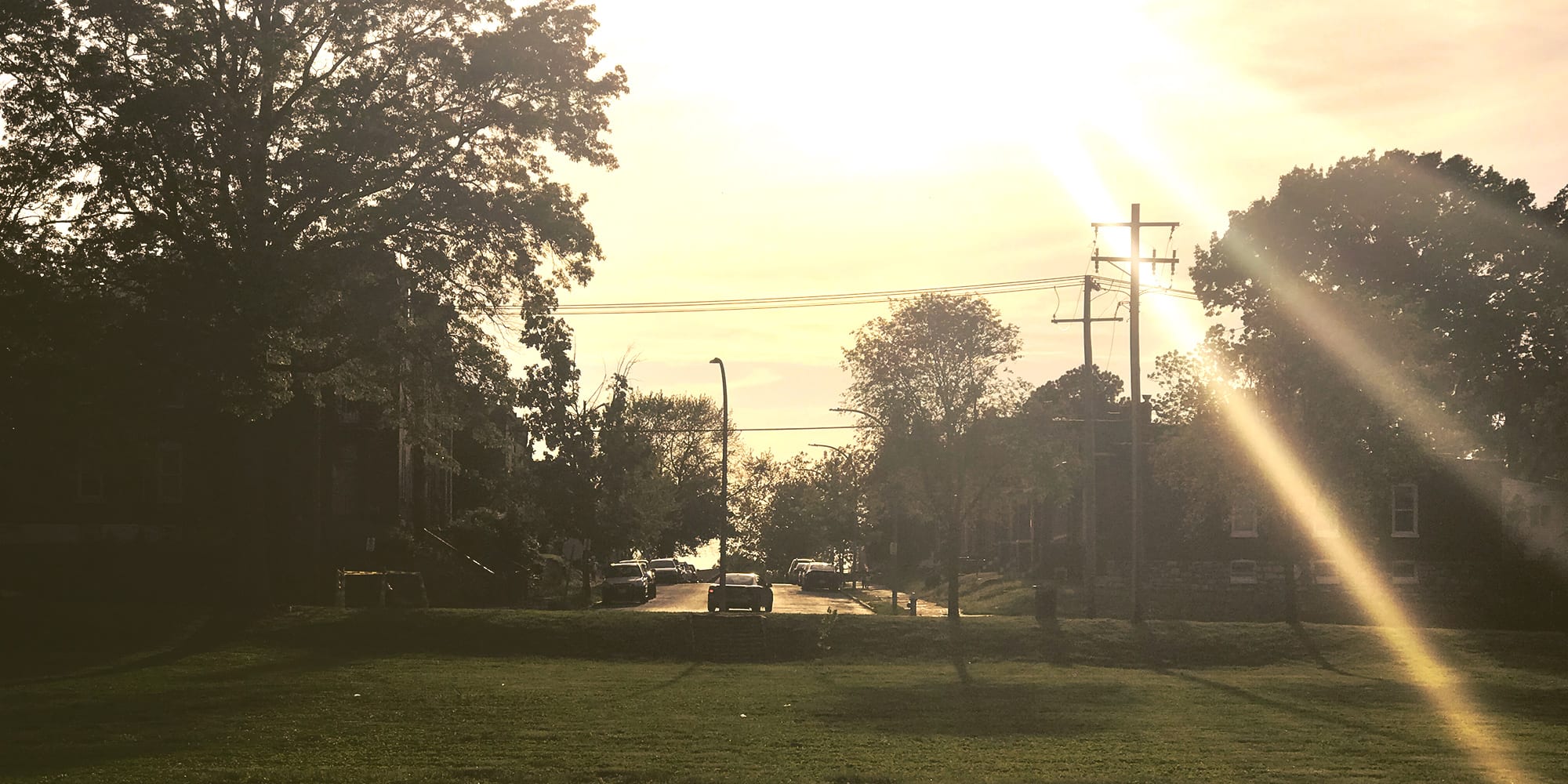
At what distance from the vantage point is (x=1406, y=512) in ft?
184

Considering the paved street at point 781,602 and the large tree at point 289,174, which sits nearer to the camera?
the large tree at point 289,174

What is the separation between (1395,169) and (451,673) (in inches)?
1754

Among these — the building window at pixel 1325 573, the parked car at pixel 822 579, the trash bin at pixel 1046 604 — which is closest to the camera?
the trash bin at pixel 1046 604

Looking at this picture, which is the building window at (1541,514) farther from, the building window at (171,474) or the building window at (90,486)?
the building window at (90,486)

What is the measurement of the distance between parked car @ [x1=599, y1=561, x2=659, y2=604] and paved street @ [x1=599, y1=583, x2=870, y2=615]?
611mm

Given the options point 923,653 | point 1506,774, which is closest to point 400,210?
point 923,653

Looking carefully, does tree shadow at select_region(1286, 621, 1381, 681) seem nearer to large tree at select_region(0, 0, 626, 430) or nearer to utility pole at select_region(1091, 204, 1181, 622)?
utility pole at select_region(1091, 204, 1181, 622)

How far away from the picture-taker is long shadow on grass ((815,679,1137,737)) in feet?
70.3

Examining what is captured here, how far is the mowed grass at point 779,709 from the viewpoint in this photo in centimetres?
1656

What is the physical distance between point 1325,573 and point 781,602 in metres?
22.6

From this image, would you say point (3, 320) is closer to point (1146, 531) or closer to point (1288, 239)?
point (1146, 531)

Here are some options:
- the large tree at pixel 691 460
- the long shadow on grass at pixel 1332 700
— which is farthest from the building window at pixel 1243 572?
the large tree at pixel 691 460

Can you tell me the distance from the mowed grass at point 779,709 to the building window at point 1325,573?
14586mm

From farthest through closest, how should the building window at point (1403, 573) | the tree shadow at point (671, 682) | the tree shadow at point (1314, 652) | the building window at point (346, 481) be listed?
1. the building window at point (346, 481)
2. the building window at point (1403, 573)
3. the tree shadow at point (1314, 652)
4. the tree shadow at point (671, 682)
